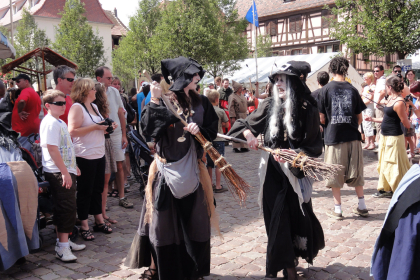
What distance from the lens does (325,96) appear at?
17.0ft

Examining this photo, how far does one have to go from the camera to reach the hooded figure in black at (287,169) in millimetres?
3309

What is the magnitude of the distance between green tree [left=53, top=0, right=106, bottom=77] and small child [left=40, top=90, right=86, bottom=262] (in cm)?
2668

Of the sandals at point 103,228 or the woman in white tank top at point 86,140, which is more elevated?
the woman in white tank top at point 86,140

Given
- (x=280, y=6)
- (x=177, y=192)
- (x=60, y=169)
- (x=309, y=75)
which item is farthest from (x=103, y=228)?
(x=280, y=6)

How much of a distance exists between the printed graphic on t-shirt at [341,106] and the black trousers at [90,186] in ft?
10.3

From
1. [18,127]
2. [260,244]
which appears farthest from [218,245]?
[18,127]

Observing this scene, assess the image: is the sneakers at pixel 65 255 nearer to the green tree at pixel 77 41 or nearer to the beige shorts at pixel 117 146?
the beige shorts at pixel 117 146

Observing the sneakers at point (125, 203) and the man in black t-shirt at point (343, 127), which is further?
the sneakers at point (125, 203)

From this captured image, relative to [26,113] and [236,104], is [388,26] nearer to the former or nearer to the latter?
[236,104]

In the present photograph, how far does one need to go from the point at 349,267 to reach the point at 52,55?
940 centimetres

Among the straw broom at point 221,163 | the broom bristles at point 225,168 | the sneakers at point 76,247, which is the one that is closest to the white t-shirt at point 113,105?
the sneakers at point 76,247

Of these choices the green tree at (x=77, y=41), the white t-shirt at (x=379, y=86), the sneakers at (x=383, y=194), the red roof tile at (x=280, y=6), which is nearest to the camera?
the sneakers at (x=383, y=194)

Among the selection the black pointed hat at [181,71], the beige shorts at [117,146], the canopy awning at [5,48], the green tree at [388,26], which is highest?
the green tree at [388,26]

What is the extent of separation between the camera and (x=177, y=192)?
311 cm
